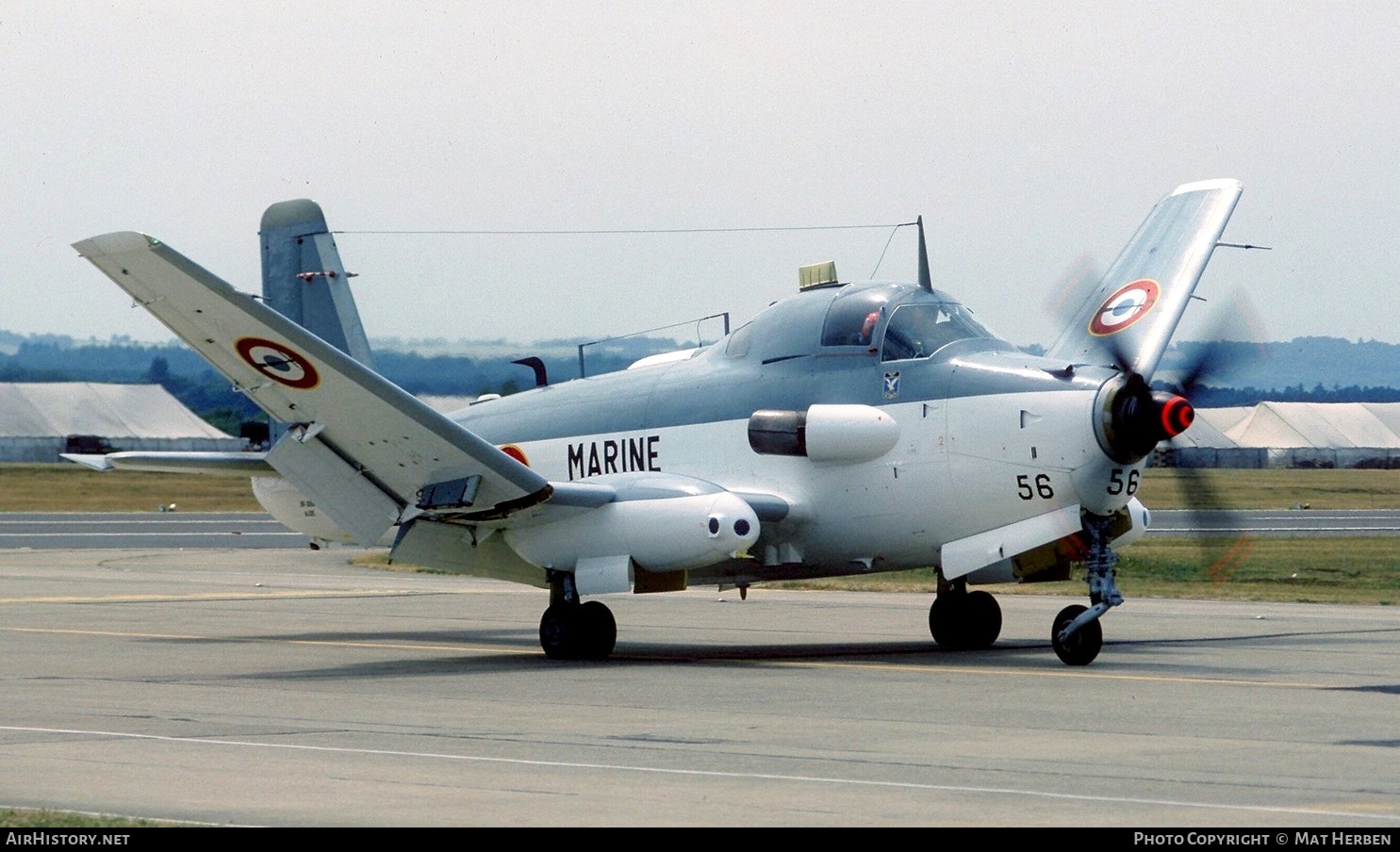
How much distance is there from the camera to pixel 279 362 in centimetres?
1714

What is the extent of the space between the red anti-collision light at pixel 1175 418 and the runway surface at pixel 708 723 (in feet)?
7.33

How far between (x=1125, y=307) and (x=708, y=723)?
7.72 meters

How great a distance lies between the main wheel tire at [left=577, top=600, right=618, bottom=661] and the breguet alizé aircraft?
24 millimetres

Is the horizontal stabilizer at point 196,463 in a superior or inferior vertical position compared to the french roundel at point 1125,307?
inferior

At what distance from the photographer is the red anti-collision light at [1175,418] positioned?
635 inches

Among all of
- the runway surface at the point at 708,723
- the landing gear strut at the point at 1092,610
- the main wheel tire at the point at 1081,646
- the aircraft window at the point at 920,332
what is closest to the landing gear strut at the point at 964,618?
the runway surface at the point at 708,723

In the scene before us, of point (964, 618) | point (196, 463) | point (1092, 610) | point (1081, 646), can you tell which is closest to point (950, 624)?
point (964, 618)

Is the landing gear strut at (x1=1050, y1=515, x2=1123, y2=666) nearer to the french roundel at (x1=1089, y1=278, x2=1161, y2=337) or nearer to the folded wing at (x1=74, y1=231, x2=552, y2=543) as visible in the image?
the french roundel at (x1=1089, y1=278, x2=1161, y2=337)

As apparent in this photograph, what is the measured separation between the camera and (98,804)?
30.6ft

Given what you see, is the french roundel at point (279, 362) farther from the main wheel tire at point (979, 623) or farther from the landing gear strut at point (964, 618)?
the main wheel tire at point (979, 623)

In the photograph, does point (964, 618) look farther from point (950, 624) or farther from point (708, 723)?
point (708, 723)

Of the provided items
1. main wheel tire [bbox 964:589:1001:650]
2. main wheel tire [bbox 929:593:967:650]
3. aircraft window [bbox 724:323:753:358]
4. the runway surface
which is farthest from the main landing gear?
main wheel tire [bbox 964:589:1001:650]

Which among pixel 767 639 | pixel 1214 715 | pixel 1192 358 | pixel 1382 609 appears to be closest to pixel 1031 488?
pixel 1192 358
